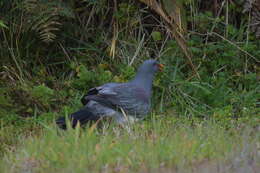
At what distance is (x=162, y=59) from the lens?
Answer: 9227 millimetres

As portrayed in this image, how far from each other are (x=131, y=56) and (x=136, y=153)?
4.29 m

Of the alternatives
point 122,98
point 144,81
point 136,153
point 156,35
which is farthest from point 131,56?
point 136,153

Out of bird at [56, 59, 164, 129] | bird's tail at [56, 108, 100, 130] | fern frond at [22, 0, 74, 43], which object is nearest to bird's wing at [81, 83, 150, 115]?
bird at [56, 59, 164, 129]

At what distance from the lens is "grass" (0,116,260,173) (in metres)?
4.73

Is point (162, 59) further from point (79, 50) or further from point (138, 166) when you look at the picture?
point (138, 166)

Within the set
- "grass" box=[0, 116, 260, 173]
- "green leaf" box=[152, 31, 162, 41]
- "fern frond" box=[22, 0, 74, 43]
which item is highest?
"fern frond" box=[22, 0, 74, 43]

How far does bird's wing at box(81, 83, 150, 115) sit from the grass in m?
1.56

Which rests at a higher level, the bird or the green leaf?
the green leaf

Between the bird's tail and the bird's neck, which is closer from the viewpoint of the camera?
the bird's tail

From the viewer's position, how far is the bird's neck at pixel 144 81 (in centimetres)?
794

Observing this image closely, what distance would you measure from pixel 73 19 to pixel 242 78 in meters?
2.57

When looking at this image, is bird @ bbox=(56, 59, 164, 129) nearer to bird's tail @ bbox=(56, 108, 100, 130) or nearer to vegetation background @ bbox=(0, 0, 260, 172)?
bird's tail @ bbox=(56, 108, 100, 130)

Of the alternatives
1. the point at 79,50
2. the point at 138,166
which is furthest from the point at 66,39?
the point at 138,166

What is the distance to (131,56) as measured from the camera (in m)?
9.22
